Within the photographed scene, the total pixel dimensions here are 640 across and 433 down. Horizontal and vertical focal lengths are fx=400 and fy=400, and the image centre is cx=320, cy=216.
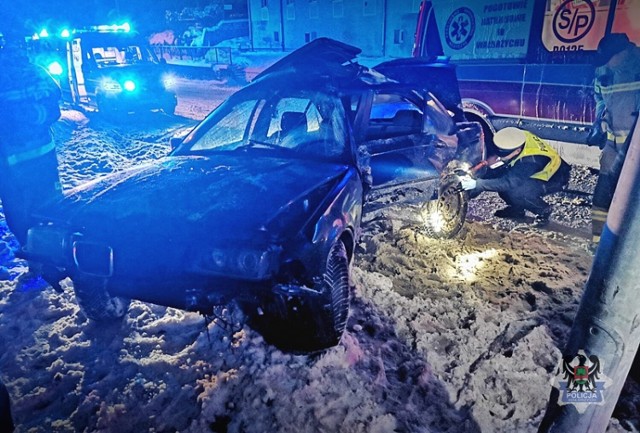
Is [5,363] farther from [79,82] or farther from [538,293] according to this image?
[79,82]

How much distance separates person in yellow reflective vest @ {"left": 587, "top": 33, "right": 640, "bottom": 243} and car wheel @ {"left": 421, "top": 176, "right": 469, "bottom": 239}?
1271mm

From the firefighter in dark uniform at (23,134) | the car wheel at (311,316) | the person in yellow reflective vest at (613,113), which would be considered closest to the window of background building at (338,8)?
the person in yellow reflective vest at (613,113)

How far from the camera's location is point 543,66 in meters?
6.13

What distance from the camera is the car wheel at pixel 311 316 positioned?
7.18ft

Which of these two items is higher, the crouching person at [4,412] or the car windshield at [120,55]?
the car windshield at [120,55]

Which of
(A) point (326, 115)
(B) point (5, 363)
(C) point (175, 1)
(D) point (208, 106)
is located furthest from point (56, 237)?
(C) point (175, 1)

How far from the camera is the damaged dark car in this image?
2.19 metres

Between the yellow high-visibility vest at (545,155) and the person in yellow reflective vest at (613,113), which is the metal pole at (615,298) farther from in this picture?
the yellow high-visibility vest at (545,155)

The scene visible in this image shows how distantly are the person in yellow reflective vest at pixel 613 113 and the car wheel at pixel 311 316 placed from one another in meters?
2.70

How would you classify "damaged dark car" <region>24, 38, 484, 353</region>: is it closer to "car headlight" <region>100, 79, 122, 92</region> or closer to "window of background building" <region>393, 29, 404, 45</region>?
"car headlight" <region>100, 79, 122, 92</region>

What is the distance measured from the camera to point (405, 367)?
101 inches

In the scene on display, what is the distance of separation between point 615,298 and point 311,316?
4.62ft

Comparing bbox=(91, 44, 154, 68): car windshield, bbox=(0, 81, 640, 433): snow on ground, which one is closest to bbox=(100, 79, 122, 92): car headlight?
bbox=(91, 44, 154, 68): car windshield

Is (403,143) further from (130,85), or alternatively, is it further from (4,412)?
(130,85)
